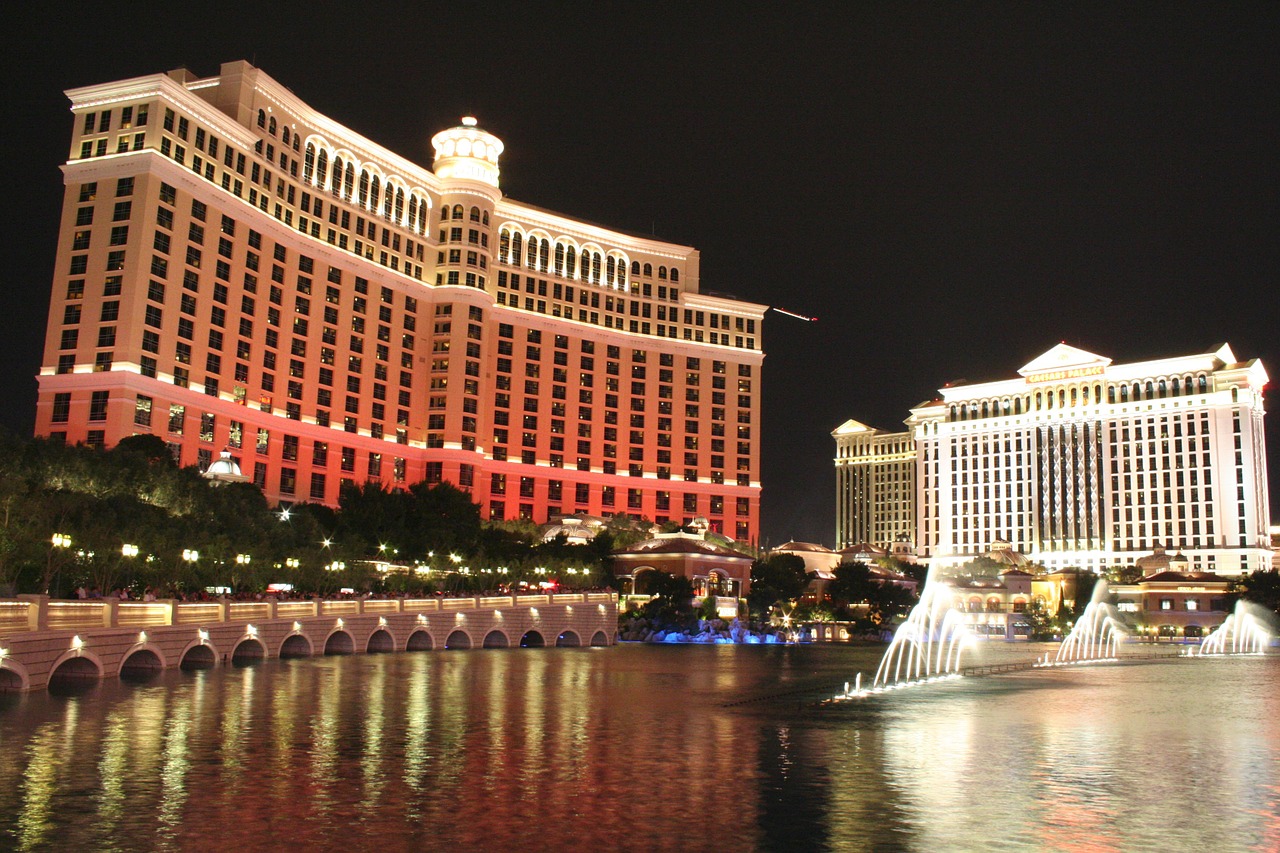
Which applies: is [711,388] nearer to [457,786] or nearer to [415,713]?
[415,713]

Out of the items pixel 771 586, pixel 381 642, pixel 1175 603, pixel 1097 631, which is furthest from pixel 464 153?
pixel 1175 603

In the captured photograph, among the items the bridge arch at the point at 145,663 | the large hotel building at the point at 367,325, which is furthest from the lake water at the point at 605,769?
the large hotel building at the point at 367,325

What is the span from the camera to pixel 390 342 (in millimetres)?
127750

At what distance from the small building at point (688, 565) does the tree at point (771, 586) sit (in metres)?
1.88

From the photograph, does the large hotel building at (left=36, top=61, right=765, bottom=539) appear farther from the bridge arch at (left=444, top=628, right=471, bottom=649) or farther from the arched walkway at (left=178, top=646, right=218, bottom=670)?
the arched walkway at (left=178, top=646, right=218, bottom=670)

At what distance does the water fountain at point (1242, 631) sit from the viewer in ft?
378

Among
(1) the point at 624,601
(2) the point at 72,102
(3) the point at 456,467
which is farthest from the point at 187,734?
(3) the point at 456,467

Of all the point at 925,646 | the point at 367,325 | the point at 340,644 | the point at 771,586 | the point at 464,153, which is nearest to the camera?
the point at 340,644

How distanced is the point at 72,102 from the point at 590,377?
6792 cm

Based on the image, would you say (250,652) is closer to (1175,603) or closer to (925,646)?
(925,646)

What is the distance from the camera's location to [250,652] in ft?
164

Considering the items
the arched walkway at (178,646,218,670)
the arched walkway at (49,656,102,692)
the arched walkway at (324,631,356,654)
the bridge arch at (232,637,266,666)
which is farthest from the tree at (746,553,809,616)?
the arched walkway at (49,656,102,692)

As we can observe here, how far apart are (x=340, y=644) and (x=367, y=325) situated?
233 feet

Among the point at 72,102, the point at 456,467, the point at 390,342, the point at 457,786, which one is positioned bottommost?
the point at 457,786
